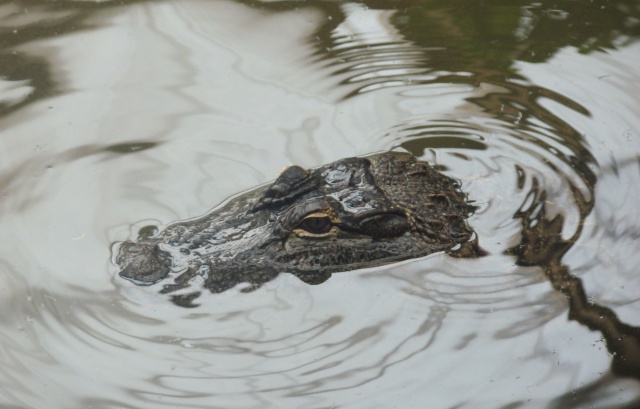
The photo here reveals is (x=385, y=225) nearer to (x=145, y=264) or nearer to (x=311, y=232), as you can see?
(x=311, y=232)

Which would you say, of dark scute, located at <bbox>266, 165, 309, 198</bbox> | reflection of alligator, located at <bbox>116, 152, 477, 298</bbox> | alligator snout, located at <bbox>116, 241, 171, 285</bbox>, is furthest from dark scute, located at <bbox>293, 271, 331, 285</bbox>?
alligator snout, located at <bbox>116, 241, 171, 285</bbox>

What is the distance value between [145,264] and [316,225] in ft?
3.85

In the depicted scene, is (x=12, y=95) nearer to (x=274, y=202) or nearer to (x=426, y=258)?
(x=274, y=202)

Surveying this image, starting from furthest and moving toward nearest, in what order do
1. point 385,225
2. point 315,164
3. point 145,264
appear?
point 315,164
point 385,225
point 145,264

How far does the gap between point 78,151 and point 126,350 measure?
92.1 inches

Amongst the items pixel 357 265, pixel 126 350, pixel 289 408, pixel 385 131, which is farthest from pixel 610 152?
pixel 126 350

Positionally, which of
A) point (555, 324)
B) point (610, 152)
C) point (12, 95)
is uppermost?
point (12, 95)

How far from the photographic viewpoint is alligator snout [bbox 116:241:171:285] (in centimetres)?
502

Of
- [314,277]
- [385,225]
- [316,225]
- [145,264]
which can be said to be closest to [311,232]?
[316,225]

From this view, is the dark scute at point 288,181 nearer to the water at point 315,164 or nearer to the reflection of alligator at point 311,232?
the reflection of alligator at point 311,232

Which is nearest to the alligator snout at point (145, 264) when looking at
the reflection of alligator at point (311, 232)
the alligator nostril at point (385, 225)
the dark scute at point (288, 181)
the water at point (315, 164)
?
the reflection of alligator at point (311, 232)

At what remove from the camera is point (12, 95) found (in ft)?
23.1

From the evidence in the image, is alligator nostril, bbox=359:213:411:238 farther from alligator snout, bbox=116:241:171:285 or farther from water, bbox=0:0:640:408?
alligator snout, bbox=116:241:171:285

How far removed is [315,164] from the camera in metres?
6.23
